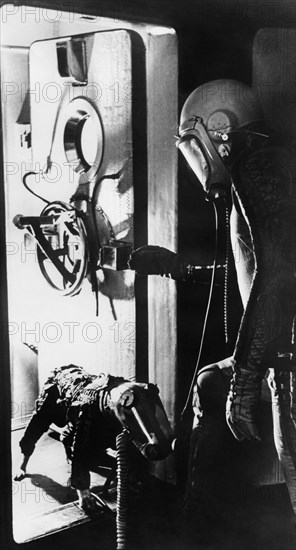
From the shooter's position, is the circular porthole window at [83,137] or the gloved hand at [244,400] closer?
the circular porthole window at [83,137]

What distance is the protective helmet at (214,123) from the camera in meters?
1.73

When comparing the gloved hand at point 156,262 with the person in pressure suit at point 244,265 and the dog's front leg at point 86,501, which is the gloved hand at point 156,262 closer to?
the person in pressure suit at point 244,265

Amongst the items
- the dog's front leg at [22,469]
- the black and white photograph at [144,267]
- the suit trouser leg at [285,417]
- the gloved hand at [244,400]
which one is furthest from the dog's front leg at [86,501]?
the suit trouser leg at [285,417]

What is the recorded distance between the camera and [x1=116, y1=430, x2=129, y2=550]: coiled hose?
1786mm

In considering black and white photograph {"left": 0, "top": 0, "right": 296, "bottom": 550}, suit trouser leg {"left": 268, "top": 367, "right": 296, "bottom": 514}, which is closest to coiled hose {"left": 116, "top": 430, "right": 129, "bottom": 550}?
black and white photograph {"left": 0, "top": 0, "right": 296, "bottom": 550}

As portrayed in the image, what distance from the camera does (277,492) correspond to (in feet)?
6.24

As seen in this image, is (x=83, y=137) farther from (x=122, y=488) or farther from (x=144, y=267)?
(x=122, y=488)

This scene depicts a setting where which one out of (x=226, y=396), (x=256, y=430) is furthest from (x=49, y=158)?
(x=256, y=430)

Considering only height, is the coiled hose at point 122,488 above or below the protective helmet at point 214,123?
below

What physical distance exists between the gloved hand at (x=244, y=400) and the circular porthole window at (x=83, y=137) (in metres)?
0.68

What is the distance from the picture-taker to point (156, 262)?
68.9 inches

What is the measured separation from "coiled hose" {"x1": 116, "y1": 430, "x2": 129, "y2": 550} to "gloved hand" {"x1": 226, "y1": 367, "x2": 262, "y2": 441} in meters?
0.30

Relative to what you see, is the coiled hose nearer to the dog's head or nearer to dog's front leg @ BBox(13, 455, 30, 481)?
the dog's head

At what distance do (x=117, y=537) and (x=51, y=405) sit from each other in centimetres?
41
